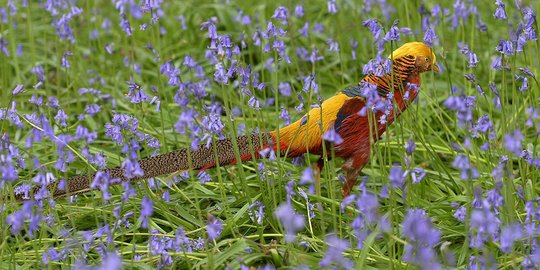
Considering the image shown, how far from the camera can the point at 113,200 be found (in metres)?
4.27

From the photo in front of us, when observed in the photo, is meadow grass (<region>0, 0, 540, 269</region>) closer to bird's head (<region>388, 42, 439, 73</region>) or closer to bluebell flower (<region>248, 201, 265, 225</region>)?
bluebell flower (<region>248, 201, 265, 225</region>)

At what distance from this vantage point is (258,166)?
14.3 ft

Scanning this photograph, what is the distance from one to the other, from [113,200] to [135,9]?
6.46ft

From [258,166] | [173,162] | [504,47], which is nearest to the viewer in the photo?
[504,47]

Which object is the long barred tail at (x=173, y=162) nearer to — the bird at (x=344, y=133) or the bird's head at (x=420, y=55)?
the bird at (x=344, y=133)

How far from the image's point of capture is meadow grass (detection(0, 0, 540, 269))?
9.86ft

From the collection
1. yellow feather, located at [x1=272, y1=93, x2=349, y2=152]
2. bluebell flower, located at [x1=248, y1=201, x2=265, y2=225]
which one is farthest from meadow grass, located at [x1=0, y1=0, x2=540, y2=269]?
yellow feather, located at [x1=272, y1=93, x2=349, y2=152]

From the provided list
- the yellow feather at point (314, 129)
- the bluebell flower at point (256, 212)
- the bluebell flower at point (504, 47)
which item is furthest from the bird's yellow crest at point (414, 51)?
the bluebell flower at point (256, 212)


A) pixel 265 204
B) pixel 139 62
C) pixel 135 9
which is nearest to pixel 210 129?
pixel 265 204

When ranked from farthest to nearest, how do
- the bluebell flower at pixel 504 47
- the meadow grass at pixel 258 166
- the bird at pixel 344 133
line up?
the bird at pixel 344 133, the bluebell flower at pixel 504 47, the meadow grass at pixel 258 166

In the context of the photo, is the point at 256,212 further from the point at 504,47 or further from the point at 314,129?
the point at 504,47

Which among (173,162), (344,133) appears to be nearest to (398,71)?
(344,133)

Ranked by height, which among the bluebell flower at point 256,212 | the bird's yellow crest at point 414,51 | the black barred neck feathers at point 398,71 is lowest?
the bluebell flower at point 256,212

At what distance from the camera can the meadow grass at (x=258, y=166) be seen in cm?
300
